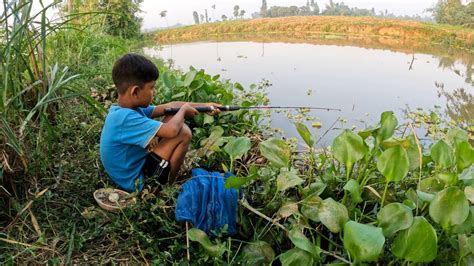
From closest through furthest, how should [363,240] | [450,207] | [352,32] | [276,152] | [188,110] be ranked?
[363,240], [450,207], [276,152], [188,110], [352,32]

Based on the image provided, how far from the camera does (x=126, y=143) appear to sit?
1669mm

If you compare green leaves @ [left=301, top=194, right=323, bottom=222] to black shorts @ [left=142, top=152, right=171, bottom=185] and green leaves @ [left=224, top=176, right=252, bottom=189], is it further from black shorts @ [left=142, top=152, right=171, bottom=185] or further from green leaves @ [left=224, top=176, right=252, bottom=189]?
black shorts @ [left=142, top=152, right=171, bottom=185]

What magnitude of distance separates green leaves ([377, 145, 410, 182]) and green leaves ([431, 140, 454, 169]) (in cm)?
27

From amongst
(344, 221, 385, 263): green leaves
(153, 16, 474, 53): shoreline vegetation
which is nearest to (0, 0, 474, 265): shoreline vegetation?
(344, 221, 385, 263): green leaves

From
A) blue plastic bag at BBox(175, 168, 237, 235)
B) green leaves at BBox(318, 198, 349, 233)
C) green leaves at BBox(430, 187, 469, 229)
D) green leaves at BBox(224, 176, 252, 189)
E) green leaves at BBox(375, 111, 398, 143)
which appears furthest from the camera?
green leaves at BBox(375, 111, 398, 143)

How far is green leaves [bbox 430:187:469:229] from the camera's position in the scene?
43.2 inches

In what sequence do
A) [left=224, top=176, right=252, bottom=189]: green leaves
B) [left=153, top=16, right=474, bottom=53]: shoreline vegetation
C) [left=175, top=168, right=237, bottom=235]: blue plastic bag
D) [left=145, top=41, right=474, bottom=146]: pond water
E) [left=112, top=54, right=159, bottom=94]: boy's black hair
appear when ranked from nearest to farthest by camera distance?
[left=224, top=176, right=252, bottom=189]: green leaves, [left=175, top=168, right=237, bottom=235]: blue plastic bag, [left=112, top=54, right=159, bottom=94]: boy's black hair, [left=145, top=41, right=474, bottom=146]: pond water, [left=153, top=16, right=474, bottom=53]: shoreline vegetation

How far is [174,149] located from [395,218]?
3.26ft

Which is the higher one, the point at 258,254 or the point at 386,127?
the point at 386,127

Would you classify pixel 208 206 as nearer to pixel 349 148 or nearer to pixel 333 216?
pixel 333 216

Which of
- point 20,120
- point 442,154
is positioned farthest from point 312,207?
point 20,120

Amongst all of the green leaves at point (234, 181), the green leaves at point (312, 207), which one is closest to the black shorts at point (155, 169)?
the green leaves at point (234, 181)

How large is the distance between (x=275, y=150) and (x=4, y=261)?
3.48 feet

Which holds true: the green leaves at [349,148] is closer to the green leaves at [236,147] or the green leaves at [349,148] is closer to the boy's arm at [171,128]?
the green leaves at [236,147]
